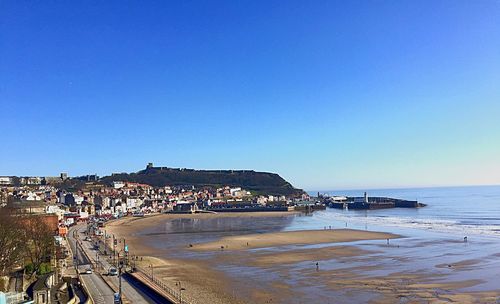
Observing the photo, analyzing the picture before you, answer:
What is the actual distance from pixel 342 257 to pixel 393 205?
93.0 m

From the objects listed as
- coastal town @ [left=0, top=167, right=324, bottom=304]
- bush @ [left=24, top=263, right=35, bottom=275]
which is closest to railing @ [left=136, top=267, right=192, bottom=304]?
Result: coastal town @ [left=0, top=167, right=324, bottom=304]

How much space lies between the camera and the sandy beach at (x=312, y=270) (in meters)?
27.4

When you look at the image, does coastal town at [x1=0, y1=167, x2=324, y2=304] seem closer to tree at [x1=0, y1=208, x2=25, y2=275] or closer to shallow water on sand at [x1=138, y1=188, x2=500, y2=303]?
tree at [x1=0, y1=208, x2=25, y2=275]

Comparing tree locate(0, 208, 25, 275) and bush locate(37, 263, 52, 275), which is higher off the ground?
tree locate(0, 208, 25, 275)

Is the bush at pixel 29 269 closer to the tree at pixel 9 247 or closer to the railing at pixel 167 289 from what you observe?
the tree at pixel 9 247

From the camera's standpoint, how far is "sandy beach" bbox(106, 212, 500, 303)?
27.4 metres

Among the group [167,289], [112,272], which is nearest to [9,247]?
[112,272]

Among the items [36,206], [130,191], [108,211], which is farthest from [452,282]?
[130,191]

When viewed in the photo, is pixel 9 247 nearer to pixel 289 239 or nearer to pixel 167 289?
pixel 167 289

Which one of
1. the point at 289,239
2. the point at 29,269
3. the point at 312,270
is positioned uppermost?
the point at 29,269

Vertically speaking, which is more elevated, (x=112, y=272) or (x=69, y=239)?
(x=112, y=272)

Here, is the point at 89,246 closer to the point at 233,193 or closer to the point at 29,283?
the point at 29,283

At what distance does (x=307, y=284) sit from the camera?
30844mm

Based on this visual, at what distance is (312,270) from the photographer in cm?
3584
